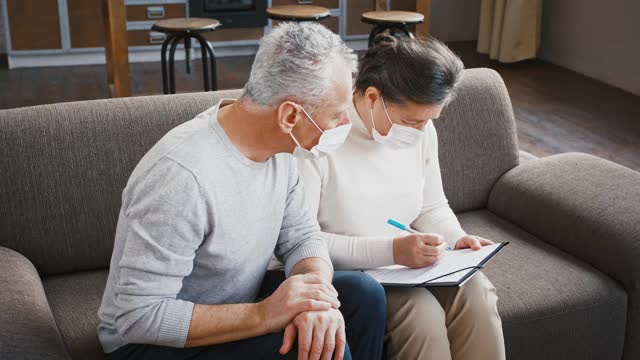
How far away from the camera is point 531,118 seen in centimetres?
482

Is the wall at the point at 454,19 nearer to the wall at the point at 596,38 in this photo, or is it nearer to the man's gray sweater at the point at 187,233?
the wall at the point at 596,38

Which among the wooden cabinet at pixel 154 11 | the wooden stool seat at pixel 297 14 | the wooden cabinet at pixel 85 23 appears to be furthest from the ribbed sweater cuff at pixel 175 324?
the wooden cabinet at pixel 154 11

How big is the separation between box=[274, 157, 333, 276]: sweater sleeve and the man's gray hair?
0.24 m

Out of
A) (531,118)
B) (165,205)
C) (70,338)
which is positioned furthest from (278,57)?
(531,118)

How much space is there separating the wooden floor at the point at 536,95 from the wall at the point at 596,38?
9 cm

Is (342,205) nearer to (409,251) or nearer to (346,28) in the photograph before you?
(409,251)

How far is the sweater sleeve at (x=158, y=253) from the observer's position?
141 centimetres

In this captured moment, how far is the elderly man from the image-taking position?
1421 mm

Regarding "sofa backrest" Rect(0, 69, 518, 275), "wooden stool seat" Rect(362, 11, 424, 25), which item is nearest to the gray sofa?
"sofa backrest" Rect(0, 69, 518, 275)

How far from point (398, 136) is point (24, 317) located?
2.94 ft

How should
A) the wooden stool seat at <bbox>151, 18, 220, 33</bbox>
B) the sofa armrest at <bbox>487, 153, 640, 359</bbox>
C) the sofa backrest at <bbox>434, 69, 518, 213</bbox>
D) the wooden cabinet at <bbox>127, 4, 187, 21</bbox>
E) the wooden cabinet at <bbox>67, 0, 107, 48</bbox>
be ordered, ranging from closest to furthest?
the sofa armrest at <bbox>487, 153, 640, 359</bbox> < the sofa backrest at <bbox>434, 69, 518, 213</bbox> < the wooden stool seat at <bbox>151, 18, 220, 33</bbox> < the wooden cabinet at <bbox>67, 0, 107, 48</bbox> < the wooden cabinet at <bbox>127, 4, 187, 21</bbox>

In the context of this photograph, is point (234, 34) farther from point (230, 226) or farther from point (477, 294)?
point (230, 226)

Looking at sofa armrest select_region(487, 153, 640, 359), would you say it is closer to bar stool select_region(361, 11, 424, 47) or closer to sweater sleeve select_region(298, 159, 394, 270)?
sweater sleeve select_region(298, 159, 394, 270)

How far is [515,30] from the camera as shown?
5980mm
